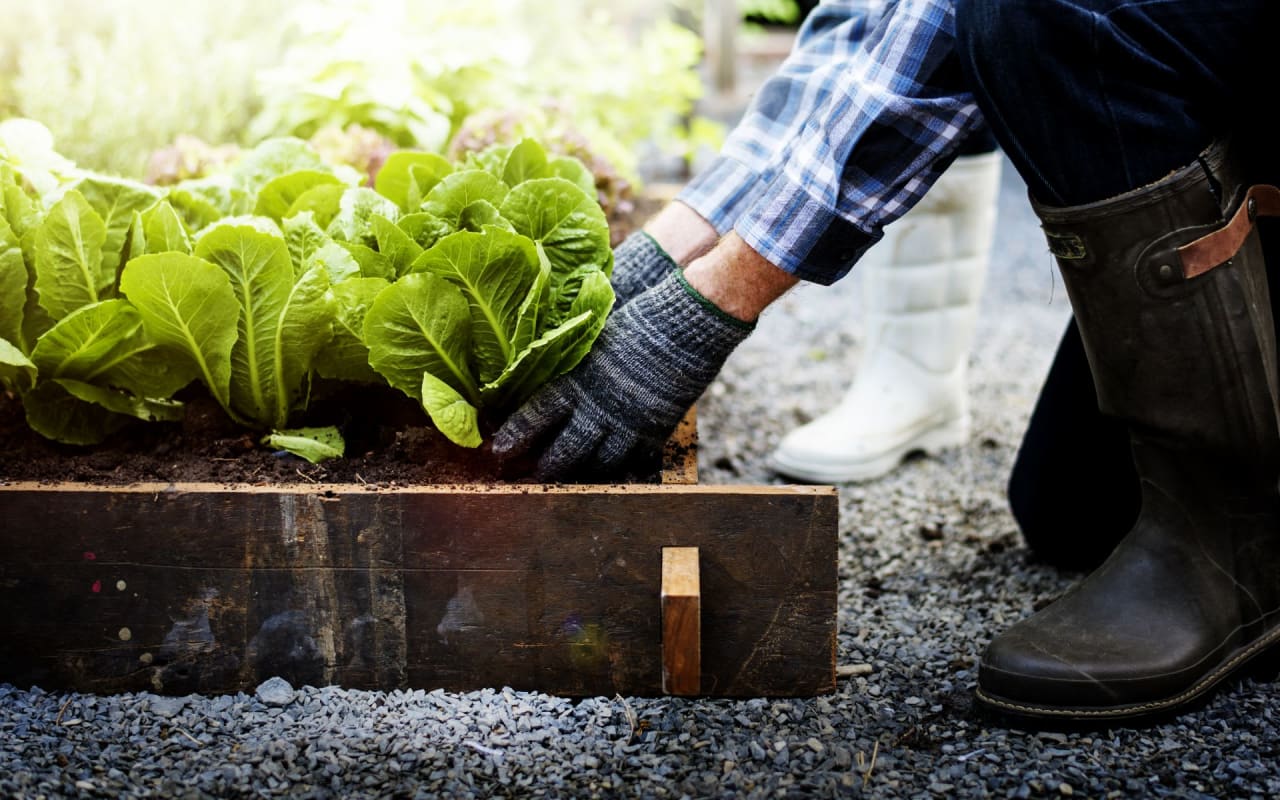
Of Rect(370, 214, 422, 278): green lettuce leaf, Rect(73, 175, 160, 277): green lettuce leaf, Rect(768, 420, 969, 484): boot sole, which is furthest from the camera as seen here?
Rect(768, 420, 969, 484): boot sole

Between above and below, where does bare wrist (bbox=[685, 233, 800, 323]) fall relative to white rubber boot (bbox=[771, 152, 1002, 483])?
above

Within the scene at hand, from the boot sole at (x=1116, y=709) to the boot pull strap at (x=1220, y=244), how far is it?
51cm

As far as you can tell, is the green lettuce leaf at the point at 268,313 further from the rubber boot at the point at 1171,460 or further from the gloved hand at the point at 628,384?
the rubber boot at the point at 1171,460

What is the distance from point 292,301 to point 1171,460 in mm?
1156

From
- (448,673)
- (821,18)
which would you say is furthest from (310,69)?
(448,673)

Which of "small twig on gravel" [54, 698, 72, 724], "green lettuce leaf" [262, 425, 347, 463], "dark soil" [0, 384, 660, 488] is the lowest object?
"small twig on gravel" [54, 698, 72, 724]

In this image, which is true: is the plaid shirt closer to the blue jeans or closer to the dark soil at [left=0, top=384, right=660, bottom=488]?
the blue jeans

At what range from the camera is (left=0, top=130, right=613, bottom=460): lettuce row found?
138 cm

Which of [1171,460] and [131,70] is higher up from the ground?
[131,70]

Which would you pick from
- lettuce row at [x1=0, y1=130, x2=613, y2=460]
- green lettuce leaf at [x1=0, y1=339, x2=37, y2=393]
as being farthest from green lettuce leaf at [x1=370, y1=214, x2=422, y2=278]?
green lettuce leaf at [x1=0, y1=339, x2=37, y2=393]

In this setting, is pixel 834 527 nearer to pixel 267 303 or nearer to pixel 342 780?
pixel 342 780

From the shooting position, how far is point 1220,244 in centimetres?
128

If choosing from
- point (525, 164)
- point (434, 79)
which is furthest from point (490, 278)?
point (434, 79)

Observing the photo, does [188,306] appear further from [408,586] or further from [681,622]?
[681,622]
